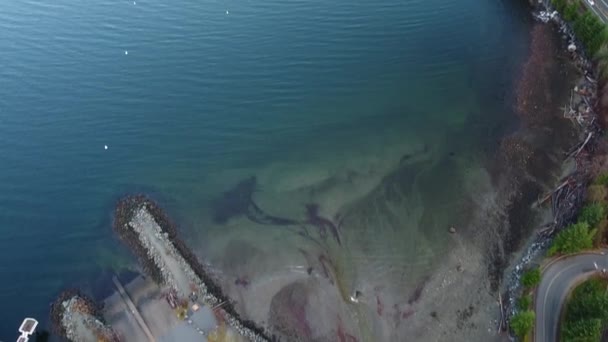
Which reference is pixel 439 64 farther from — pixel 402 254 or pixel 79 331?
pixel 79 331

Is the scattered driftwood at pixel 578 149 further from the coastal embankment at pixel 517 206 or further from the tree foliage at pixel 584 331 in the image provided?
the tree foliage at pixel 584 331

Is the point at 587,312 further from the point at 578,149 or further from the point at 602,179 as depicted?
the point at 578,149

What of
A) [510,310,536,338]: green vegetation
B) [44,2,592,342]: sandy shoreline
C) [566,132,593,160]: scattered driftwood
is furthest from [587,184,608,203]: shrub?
[510,310,536,338]: green vegetation

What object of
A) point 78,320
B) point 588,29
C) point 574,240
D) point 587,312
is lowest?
point 587,312

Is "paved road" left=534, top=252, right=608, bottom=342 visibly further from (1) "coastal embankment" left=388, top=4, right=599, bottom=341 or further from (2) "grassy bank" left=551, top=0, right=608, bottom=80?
(2) "grassy bank" left=551, top=0, right=608, bottom=80

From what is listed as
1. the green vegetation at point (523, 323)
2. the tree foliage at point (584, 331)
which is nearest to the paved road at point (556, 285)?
the green vegetation at point (523, 323)

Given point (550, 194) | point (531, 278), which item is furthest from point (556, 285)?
point (550, 194)
